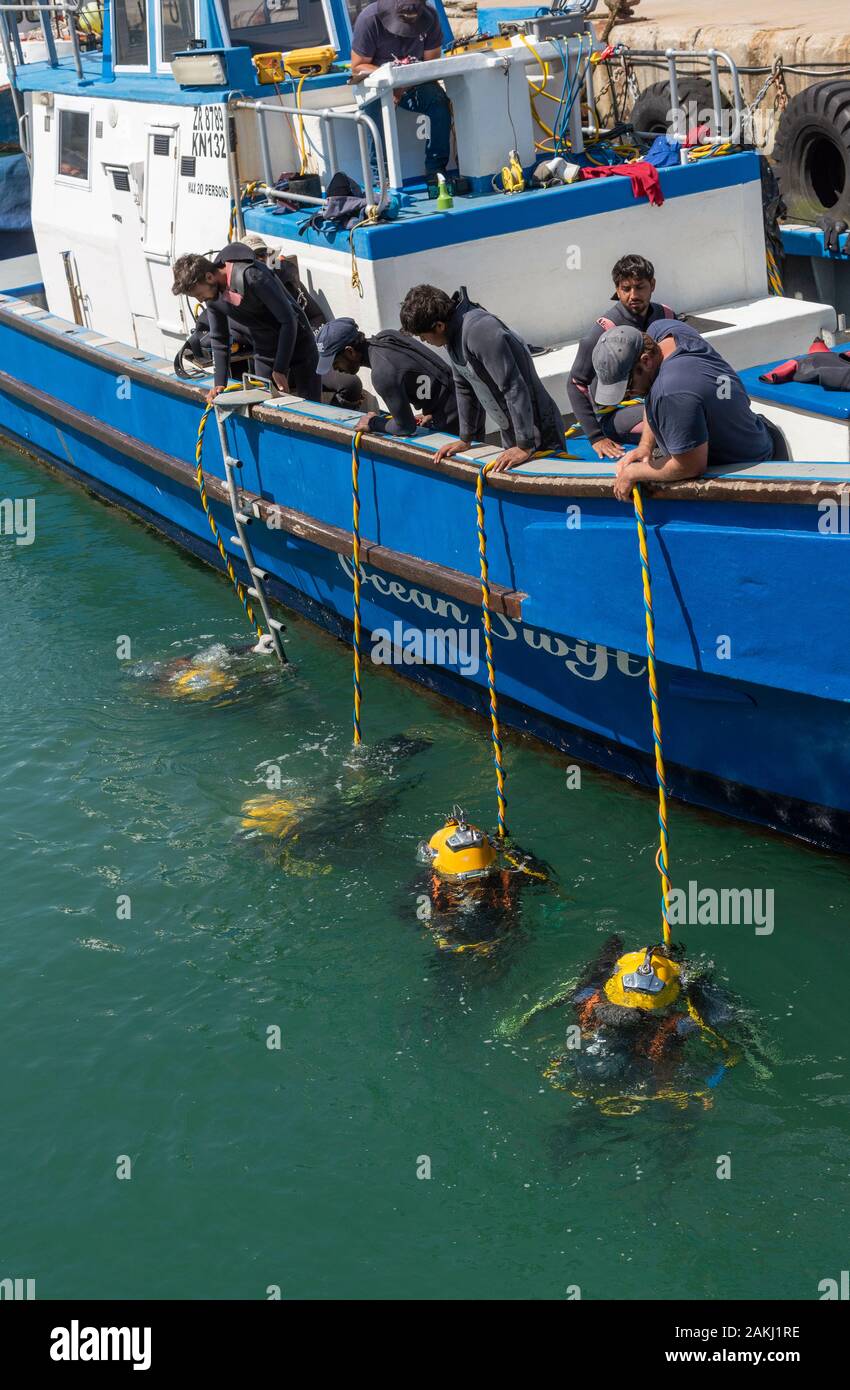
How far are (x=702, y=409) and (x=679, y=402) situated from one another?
0.09 meters

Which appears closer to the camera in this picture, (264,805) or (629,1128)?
(629,1128)

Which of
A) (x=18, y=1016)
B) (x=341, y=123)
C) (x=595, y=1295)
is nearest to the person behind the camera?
(x=595, y=1295)

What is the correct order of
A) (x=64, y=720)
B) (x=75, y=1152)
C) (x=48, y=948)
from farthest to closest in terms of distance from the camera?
(x=64, y=720)
(x=48, y=948)
(x=75, y=1152)

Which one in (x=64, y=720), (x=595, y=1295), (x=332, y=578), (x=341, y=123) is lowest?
(x=595, y=1295)

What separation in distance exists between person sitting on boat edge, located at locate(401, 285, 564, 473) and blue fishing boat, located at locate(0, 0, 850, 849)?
0.61 ft

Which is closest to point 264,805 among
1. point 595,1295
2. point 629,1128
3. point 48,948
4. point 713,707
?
point 48,948

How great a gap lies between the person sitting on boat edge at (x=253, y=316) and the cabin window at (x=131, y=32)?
8.51 ft

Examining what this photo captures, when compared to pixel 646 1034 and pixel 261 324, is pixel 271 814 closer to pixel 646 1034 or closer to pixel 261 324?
pixel 646 1034

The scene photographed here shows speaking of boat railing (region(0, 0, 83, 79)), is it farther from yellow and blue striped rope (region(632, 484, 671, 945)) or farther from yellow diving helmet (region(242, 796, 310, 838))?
yellow and blue striped rope (region(632, 484, 671, 945))

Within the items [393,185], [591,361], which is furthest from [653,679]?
[393,185]

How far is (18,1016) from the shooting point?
212 inches

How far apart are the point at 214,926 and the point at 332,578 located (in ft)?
8.44

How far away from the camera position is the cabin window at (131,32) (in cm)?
924

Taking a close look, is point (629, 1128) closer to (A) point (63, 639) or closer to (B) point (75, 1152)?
(B) point (75, 1152)
